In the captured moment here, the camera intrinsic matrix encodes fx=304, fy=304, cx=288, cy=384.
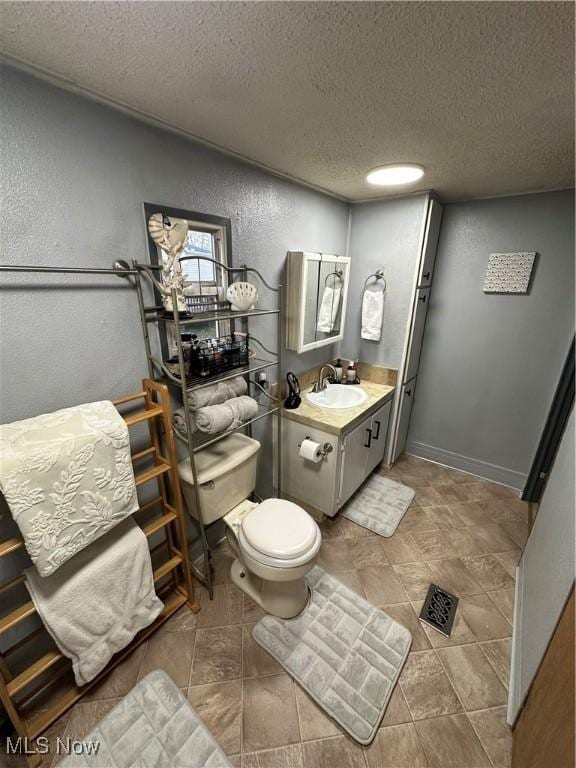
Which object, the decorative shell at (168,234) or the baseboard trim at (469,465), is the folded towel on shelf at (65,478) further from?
the baseboard trim at (469,465)

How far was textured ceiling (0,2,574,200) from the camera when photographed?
65 centimetres

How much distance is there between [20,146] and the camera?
867mm

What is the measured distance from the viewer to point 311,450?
1783mm

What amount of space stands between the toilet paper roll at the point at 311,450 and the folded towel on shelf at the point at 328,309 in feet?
2.67

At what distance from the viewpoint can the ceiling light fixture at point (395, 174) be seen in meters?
1.52

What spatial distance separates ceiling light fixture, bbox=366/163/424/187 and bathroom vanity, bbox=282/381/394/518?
4.33 ft

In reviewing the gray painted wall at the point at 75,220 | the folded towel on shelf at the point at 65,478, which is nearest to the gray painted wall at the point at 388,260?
the gray painted wall at the point at 75,220

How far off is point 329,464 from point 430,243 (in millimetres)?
1680

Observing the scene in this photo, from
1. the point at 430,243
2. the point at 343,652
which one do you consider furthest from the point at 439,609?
the point at 430,243

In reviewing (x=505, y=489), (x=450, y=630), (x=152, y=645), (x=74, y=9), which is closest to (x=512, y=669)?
(x=450, y=630)

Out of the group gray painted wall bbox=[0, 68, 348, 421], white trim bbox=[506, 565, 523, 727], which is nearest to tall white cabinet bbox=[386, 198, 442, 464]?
white trim bbox=[506, 565, 523, 727]

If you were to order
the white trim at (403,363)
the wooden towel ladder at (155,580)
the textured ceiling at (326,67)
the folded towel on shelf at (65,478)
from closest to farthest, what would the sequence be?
the textured ceiling at (326,67), the folded towel on shelf at (65,478), the wooden towel ladder at (155,580), the white trim at (403,363)

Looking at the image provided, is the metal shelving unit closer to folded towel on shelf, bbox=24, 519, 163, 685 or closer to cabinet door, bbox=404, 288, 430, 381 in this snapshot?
folded towel on shelf, bbox=24, 519, 163, 685

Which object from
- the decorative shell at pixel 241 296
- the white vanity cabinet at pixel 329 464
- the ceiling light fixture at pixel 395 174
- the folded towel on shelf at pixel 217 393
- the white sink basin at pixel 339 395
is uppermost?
the ceiling light fixture at pixel 395 174
